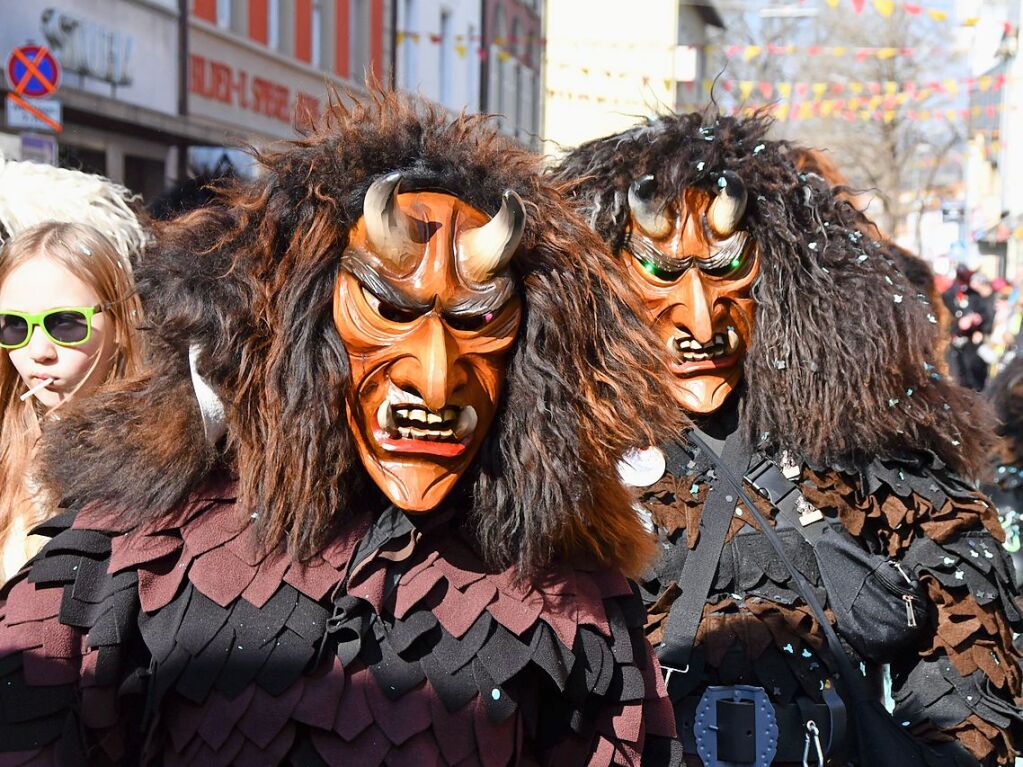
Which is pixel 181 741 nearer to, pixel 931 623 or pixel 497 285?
pixel 497 285

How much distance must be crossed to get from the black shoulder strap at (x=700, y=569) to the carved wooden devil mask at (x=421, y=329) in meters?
0.99

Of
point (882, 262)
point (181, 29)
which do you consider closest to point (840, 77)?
point (181, 29)

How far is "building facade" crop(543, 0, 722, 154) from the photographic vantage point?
1049 inches

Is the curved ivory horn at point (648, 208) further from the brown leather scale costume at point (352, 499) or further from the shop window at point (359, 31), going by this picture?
the shop window at point (359, 31)

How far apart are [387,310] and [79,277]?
1.19 meters

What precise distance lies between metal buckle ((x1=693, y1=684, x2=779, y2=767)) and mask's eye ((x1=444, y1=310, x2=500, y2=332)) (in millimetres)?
1189

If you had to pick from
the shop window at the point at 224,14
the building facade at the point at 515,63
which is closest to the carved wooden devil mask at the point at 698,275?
the shop window at the point at 224,14

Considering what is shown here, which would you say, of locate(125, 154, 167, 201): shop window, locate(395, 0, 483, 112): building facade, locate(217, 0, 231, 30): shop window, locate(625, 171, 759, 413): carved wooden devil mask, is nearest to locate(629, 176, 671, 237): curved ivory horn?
locate(625, 171, 759, 413): carved wooden devil mask

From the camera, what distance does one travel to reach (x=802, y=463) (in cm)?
338

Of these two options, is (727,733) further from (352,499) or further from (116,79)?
(116,79)

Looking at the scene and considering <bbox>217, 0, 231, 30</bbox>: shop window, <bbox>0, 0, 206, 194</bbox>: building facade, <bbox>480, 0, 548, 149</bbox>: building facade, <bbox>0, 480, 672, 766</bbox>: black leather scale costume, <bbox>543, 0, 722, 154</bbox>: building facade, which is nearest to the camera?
<bbox>0, 480, 672, 766</bbox>: black leather scale costume

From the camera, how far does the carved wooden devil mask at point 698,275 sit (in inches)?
132

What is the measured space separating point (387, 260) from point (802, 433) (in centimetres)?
147

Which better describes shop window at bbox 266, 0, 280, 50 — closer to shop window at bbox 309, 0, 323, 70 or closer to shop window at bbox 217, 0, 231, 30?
shop window at bbox 309, 0, 323, 70
